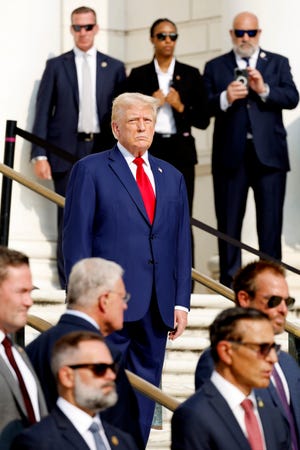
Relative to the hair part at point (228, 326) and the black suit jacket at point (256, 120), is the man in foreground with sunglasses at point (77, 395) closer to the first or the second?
the hair part at point (228, 326)

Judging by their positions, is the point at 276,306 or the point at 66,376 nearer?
the point at 66,376

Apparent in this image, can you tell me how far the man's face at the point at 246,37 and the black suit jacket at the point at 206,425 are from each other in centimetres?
573

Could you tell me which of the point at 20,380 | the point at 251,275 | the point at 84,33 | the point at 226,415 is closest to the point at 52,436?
the point at 20,380

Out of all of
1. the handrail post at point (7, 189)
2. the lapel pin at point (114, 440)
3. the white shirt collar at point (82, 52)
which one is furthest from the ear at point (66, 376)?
the white shirt collar at point (82, 52)

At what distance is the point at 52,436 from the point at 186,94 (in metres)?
6.09

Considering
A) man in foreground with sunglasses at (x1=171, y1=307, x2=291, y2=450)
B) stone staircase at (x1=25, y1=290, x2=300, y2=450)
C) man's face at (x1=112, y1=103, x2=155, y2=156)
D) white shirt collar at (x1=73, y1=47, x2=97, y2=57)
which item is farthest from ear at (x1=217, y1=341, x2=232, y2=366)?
white shirt collar at (x1=73, y1=47, x2=97, y2=57)

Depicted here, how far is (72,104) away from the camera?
13469 mm

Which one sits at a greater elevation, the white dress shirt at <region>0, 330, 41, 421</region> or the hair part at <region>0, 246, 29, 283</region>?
the hair part at <region>0, 246, 29, 283</region>

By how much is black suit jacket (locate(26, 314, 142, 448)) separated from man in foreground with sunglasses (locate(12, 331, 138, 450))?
477 mm

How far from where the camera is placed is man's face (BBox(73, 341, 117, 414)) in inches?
285

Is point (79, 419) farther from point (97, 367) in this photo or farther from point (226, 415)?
point (226, 415)

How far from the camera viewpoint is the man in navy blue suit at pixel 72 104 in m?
13.4

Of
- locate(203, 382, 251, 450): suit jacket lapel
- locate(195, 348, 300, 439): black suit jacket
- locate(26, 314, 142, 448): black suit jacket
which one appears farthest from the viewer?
locate(195, 348, 300, 439): black suit jacket

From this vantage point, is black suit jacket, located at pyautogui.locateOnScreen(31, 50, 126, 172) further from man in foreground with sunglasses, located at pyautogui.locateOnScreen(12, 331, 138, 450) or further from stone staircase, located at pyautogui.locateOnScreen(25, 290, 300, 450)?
man in foreground with sunglasses, located at pyautogui.locateOnScreen(12, 331, 138, 450)
